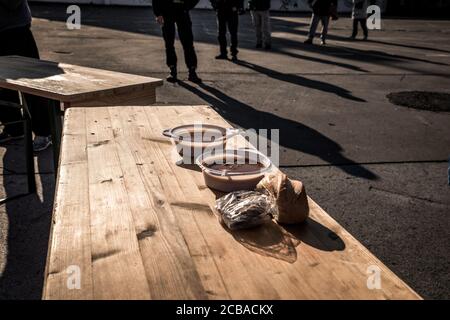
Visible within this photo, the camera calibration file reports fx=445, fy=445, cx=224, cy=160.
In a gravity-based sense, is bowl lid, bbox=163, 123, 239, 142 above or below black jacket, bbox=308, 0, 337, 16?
below

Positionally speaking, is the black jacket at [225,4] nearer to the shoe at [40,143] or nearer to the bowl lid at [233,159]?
the shoe at [40,143]

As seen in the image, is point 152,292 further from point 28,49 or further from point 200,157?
point 28,49

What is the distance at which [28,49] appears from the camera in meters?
4.78

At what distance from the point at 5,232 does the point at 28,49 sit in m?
2.42

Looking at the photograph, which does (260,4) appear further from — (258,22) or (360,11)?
(360,11)

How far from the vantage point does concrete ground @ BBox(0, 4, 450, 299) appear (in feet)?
10.1

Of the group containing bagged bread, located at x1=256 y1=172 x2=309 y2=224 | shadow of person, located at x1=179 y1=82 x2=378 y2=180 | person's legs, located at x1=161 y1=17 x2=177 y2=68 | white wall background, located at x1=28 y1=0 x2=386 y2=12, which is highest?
white wall background, located at x1=28 y1=0 x2=386 y2=12

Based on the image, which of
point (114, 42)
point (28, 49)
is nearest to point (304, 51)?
point (114, 42)

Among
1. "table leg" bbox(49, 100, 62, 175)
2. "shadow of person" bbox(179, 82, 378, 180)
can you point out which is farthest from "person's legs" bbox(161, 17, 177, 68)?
"table leg" bbox(49, 100, 62, 175)

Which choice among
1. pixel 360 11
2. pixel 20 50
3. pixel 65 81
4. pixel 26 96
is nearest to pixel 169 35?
pixel 20 50

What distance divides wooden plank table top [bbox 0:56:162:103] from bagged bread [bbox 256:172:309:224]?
197cm

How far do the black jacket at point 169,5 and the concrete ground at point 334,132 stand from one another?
1.22 metres

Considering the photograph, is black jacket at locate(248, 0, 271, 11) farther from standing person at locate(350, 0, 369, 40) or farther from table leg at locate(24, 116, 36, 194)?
table leg at locate(24, 116, 36, 194)

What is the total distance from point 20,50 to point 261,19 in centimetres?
770
